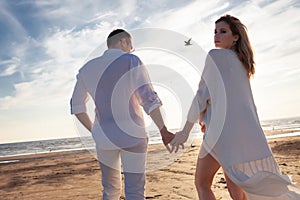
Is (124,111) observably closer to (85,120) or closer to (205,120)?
(85,120)

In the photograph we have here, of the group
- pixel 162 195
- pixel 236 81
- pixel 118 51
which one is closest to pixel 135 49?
pixel 118 51

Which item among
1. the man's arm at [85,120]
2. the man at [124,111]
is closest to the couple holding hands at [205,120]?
the man at [124,111]

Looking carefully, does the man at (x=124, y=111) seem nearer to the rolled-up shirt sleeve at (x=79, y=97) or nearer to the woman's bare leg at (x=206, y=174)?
the rolled-up shirt sleeve at (x=79, y=97)

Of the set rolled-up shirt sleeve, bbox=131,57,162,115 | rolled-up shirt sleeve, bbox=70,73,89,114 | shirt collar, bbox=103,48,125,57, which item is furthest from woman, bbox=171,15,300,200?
rolled-up shirt sleeve, bbox=70,73,89,114

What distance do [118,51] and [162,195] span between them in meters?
3.03

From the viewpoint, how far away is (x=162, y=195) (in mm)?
5141

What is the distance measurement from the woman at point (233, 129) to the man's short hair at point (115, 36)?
0.81 meters

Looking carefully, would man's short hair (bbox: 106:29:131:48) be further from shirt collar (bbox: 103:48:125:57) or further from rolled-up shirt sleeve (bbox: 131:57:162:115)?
rolled-up shirt sleeve (bbox: 131:57:162:115)

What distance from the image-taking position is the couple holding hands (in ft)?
8.41

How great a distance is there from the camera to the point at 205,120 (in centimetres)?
270

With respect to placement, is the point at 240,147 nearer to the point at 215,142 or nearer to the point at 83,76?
the point at 215,142

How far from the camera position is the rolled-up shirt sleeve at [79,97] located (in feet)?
9.89

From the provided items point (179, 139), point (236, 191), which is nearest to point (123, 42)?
point (179, 139)

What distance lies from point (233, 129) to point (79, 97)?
4.62ft
